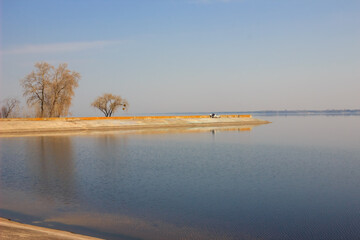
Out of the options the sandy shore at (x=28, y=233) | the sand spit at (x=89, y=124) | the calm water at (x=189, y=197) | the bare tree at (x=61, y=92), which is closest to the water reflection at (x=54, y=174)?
the calm water at (x=189, y=197)

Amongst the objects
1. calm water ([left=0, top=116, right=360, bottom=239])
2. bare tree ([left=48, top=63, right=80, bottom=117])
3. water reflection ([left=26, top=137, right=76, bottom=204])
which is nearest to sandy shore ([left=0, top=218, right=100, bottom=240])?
calm water ([left=0, top=116, right=360, bottom=239])

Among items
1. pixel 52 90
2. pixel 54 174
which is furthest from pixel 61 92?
pixel 54 174

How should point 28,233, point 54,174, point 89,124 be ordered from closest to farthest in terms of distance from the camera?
1. point 28,233
2. point 54,174
3. point 89,124

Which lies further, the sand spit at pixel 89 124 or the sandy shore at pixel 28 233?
the sand spit at pixel 89 124

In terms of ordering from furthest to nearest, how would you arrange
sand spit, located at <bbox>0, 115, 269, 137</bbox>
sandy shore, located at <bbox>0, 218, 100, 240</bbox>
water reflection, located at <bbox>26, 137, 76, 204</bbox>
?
1. sand spit, located at <bbox>0, 115, 269, 137</bbox>
2. water reflection, located at <bbox>26, 137, 76, 204</bbox>
3. sandy shore, located at <bbox>0, 218, 100, 240</bbox>

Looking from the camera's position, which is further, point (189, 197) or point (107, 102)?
point (107, 102)

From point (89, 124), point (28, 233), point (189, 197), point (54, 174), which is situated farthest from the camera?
point (89, 124)

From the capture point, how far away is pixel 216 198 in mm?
14648

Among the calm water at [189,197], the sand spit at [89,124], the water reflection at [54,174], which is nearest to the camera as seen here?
the calm water at [189,197]

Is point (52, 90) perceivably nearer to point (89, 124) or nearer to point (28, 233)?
point (89, 124)

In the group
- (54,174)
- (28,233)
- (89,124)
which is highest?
(89,124)

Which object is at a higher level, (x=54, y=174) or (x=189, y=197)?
(x=54, y=174)

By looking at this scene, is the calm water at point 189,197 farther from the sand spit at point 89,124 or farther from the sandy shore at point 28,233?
the sand spit at point 89,124

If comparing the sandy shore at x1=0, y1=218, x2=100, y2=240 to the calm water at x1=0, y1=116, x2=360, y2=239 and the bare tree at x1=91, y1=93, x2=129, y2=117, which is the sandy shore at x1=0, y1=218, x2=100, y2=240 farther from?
the bare tree at x1=91, y1=93, x2=129, y2=117
